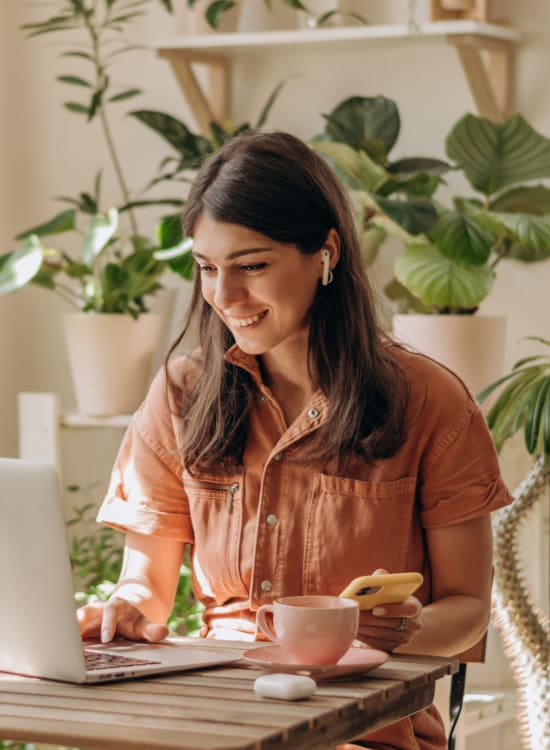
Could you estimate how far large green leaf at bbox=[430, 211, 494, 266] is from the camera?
7.72 ft

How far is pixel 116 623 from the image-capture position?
5.14ft

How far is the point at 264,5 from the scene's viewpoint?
113 inches

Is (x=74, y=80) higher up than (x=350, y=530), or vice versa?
(x=74, y=80)

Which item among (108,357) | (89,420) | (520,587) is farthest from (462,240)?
(89,420)

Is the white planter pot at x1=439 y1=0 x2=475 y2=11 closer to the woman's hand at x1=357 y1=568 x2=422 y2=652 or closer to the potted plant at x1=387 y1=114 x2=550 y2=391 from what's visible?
the potted plant at x1=387 y1=114 x2=550 y2=391

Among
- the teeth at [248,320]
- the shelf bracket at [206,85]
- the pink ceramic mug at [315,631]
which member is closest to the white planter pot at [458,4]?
the shelf bracket at [206,85]

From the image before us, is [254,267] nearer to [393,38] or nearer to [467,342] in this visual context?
[467,342]

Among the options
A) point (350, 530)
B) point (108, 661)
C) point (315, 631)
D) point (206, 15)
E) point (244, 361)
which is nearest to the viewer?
point (315, 631)

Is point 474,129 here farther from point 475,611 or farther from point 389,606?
point 389,606

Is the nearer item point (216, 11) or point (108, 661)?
point (108, 661)

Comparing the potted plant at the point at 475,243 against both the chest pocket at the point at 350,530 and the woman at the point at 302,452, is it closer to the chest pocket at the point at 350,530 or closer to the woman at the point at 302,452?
the woman at the point at 302,452

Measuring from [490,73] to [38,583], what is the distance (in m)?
1.69

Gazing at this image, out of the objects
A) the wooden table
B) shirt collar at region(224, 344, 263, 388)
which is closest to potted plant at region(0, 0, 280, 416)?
shirt collar at region(224, 344, 263, 388)

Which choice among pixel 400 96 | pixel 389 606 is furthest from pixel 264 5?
pixel 389 606
